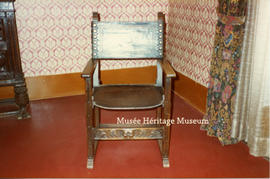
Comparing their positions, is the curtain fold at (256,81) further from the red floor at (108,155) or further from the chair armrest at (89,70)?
the chair armrest at (89,70)

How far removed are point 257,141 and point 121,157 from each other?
1.04 meters

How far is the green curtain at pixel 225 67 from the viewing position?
2.02 meters

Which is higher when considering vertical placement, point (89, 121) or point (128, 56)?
point (128, 56)

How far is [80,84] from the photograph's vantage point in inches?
141

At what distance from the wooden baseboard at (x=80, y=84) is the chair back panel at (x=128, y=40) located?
1035 millimetres

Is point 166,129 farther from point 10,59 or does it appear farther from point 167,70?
point 10,59

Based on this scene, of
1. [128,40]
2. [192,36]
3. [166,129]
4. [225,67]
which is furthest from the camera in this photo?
[192,36]

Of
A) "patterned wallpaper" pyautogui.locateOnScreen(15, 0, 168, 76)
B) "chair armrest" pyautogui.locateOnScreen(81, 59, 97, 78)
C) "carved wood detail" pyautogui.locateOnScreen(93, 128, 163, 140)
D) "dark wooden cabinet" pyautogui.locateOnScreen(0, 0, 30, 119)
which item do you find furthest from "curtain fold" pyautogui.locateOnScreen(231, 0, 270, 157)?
"dark wooden cabinet" pyautogui.locateOnScreen(0, 0, 30, 119)

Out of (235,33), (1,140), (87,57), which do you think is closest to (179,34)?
(87,57)

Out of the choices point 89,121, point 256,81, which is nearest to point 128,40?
point 89,121

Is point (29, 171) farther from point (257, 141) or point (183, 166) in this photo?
point (257, 141)

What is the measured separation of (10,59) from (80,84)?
104 cm

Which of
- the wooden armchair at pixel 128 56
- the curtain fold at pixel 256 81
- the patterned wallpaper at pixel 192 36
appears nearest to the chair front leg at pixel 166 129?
the wooden armchair at pixel 128 56

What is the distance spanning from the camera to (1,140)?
245 cm
